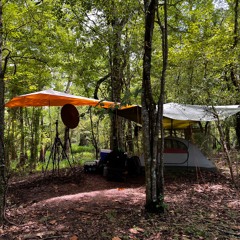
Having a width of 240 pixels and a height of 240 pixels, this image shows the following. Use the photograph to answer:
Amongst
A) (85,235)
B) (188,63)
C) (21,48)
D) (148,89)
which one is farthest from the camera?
(188,63)

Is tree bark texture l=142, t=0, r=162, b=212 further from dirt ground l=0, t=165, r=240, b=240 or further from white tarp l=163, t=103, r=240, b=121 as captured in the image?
white tarp l=163, t=103, r=240, b=121

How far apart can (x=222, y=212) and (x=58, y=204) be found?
233 cm

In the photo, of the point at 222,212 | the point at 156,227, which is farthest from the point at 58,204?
the point at 222,212

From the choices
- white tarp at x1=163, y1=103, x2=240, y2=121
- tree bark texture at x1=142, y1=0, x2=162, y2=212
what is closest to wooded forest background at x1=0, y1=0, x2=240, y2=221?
white tarp at x1=163, y1=103, x2=240, y2=121

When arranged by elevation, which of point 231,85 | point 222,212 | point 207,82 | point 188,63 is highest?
point 188,63

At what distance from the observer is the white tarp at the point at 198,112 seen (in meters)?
5.23

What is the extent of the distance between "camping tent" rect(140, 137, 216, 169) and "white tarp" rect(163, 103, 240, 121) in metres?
1.09

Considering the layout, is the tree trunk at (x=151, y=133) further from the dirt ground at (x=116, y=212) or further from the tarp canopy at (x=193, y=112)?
the tarp canopy at (x=193, y=112)

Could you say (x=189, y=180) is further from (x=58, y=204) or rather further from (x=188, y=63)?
(x=188, y=63)

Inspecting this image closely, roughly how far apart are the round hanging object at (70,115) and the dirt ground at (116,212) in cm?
130

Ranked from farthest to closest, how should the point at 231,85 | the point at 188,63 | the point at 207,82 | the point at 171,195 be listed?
1. the point at 231,85
2. the point at 188,63
3. the point at 207,82
4. the point at 171,195

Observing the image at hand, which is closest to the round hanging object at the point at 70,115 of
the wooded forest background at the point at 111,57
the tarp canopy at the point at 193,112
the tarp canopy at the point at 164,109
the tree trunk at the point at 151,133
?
the tarp canopy at the point at 164,109

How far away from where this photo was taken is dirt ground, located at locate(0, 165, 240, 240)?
2771mm

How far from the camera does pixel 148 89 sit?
11.0ft
